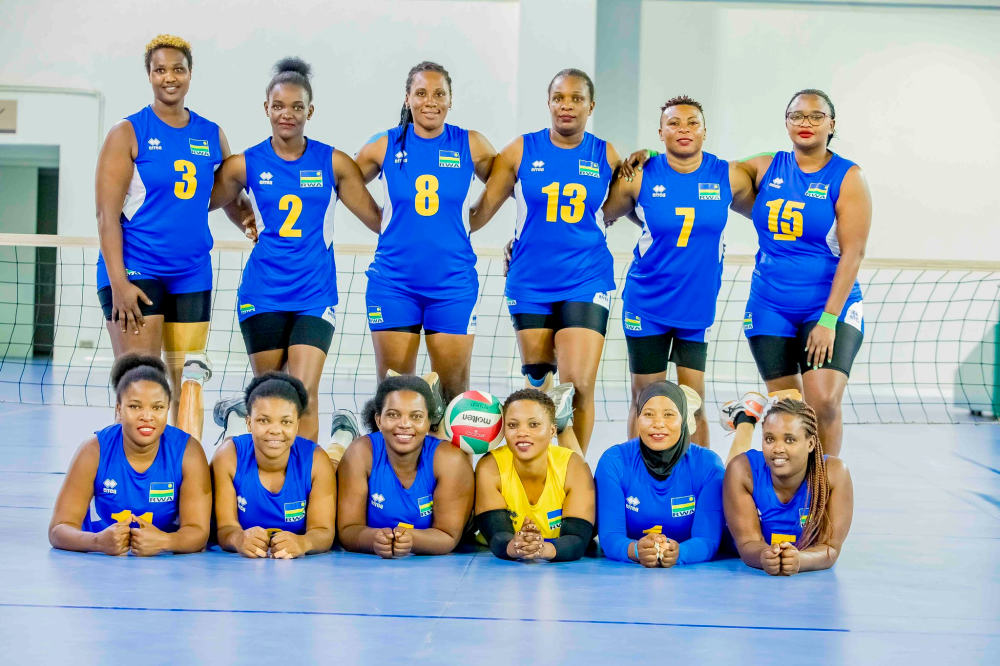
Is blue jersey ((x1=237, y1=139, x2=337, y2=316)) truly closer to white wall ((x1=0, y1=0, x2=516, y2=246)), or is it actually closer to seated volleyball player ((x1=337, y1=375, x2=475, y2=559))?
seated volleyball player ((x1=337, y1=375, x2=475, y2=559))

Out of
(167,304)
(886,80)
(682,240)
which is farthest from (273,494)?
(886,80)

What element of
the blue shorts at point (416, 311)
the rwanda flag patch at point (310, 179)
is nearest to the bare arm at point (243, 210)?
the rwanda flag patch at point (310, 179)

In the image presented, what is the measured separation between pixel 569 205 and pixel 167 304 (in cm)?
198

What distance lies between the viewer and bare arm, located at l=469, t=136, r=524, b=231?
4.74 meters

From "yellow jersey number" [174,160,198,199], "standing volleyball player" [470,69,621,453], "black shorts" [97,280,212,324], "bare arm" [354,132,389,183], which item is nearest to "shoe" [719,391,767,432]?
"standing volleyball player" [470,69,621,453]

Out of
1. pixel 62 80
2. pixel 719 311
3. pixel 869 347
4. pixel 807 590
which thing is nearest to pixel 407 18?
pixel 62 80

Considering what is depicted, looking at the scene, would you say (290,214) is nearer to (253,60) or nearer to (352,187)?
(352,187)

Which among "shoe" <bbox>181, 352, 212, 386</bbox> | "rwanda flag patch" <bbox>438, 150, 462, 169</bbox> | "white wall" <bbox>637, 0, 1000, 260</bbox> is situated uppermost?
"white wall" <bbox>637, 0, 1000, 260</bbox>

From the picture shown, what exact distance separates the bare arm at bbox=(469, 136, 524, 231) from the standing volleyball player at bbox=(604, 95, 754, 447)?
507 mm

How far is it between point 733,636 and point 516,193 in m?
2.58

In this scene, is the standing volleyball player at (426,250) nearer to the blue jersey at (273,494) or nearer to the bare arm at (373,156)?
the bare arm at (373,156)

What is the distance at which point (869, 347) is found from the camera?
11.2 meters

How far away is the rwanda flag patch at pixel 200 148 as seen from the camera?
14.9ft

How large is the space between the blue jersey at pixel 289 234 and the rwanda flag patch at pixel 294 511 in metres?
1.06
